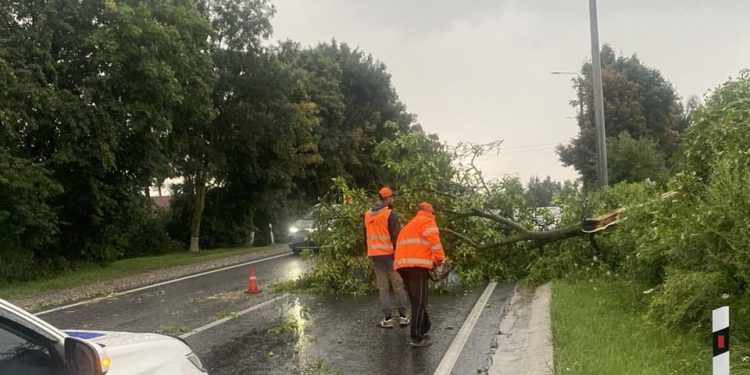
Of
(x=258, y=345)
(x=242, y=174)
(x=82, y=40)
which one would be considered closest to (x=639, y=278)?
(x=258, y=345)

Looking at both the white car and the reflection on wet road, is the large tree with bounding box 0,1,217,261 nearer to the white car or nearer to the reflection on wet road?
the reflection on wet road

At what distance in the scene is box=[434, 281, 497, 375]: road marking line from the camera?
6.37 metres

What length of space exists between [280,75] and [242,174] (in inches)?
199

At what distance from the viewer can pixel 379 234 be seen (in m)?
8.38

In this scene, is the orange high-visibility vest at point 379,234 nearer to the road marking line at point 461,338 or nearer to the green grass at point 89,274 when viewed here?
the road marking line at point 461,338

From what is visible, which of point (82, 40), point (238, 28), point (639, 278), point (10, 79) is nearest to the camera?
point (639, 278)

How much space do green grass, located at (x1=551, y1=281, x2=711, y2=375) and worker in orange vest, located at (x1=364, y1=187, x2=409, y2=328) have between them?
6.55 ft

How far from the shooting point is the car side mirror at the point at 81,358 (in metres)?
2.49

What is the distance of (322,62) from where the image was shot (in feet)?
128

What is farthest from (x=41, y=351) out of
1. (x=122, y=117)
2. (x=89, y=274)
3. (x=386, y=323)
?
(x=89, y=274)

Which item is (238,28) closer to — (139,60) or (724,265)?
(139,60)

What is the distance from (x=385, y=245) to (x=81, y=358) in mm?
6024

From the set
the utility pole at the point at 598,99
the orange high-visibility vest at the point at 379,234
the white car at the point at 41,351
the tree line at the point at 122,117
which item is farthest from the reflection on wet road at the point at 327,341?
the utility pole at the point at 598,99

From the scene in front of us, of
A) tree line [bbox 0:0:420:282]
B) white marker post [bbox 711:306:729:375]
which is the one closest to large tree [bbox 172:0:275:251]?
tree line [bbox 0:0:420:282]
